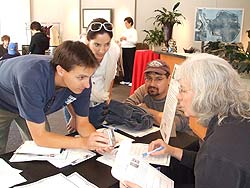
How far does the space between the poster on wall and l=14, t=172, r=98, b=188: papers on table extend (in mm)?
4498

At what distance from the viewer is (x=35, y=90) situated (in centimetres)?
127

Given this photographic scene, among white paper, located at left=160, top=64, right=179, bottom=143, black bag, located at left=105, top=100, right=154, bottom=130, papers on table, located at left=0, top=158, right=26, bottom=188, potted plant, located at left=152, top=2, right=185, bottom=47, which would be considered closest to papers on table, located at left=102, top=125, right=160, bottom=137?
black bag, located at left=105, top=100, right=154, bottom=130

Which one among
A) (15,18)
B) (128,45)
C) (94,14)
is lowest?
(128,45)

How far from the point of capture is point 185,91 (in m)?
1.11

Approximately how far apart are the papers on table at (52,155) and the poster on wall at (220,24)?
4.30 m

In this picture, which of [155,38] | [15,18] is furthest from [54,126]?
[15,18]

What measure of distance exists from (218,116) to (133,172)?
37 cm

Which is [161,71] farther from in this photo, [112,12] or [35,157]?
[112,12]

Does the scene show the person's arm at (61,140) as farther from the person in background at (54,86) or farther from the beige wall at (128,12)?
the beige wall at (128,12)

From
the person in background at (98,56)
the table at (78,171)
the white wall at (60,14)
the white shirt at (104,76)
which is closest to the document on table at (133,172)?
the table at (78,171)

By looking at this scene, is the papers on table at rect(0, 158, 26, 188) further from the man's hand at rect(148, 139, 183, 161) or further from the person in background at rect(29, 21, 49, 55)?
the person in background at rect(29, 21, 49, 55)

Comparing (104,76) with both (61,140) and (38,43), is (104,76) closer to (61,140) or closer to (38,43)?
(61,140)

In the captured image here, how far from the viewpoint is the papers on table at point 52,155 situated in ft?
4.21

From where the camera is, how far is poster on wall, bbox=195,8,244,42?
4.93 metres
